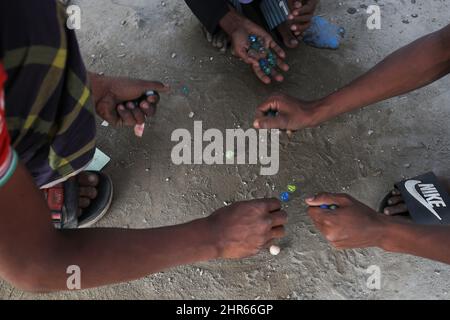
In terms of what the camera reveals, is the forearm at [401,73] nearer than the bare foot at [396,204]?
Yes

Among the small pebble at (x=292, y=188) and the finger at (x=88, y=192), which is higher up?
the small pebble at (x=292, y=188)

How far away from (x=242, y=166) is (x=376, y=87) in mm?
618

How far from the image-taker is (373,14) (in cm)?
219

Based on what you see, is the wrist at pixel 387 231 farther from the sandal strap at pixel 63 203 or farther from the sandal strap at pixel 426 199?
the sandal strap at pixel 63 203

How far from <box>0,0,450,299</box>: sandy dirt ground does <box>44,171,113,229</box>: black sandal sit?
0.06 metres

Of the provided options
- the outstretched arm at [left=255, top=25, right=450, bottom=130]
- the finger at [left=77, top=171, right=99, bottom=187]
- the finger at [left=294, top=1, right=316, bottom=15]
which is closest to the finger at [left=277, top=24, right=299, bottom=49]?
the finger at [left=294, top=1, right=316, bottom=15]

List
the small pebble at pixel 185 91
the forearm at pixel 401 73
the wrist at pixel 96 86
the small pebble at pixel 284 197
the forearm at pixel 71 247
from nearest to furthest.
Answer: the forearm at pixel 71 247
the forearm at pixel 401 73
the wrist at pixel 96 86
the small pebble at pixel 284 197
the small pebble at pixel 185 91

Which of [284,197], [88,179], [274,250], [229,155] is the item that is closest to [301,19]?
[229,155]

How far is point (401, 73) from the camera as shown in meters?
1.62

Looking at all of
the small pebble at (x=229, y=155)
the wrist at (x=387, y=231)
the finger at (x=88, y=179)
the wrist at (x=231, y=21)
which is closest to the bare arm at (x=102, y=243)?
the wrist at (x=387, y=231)

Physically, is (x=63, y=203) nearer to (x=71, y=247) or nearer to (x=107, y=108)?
(x=107, y=108)

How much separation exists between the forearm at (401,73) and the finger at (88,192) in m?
0.96

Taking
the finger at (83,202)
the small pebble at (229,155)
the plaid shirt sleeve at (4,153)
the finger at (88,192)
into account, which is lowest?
the finger at (83,202)

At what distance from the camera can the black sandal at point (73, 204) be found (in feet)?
5.24
